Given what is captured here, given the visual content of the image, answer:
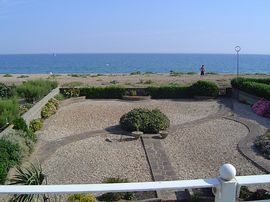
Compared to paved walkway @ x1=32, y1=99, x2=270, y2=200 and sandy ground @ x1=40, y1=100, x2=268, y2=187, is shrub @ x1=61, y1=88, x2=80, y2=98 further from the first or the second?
paved walkway @ x1=32, y1=99, x2=270, y2=200

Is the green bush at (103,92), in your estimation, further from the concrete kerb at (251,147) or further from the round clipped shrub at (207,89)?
→ the concrete kerb at (251,147)

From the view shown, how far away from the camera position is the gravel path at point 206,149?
9.66 metres

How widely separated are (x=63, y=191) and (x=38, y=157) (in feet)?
28.8

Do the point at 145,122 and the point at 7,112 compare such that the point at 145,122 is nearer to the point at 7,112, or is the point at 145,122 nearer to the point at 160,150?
the point at 160,150

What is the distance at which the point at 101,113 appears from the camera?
57.6 feet

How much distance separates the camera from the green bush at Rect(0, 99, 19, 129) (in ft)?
42.7

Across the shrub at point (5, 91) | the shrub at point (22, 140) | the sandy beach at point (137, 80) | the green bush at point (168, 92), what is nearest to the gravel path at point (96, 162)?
the shrub at point (22, 140)

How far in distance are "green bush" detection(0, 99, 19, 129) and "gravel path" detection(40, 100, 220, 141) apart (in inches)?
50.4

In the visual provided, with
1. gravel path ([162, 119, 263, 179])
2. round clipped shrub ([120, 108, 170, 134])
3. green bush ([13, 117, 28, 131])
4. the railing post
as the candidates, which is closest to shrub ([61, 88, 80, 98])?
round clipped shrub ([120, 108, 170, 134])

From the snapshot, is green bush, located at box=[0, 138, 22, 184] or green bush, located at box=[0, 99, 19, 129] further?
green bush, located at box=[0, 99, 19, 129]

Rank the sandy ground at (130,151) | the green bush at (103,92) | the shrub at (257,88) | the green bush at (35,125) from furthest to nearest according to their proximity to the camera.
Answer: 1. the green bush at (103,92)
2. the shrub at (257,88)
3. the green bush at (35,125)
4. the sandy ground at (130,151)

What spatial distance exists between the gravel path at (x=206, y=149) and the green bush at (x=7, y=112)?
19.0 feet

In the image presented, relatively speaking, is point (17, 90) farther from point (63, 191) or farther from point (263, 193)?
point (63, 191)

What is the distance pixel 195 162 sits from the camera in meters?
10.4
